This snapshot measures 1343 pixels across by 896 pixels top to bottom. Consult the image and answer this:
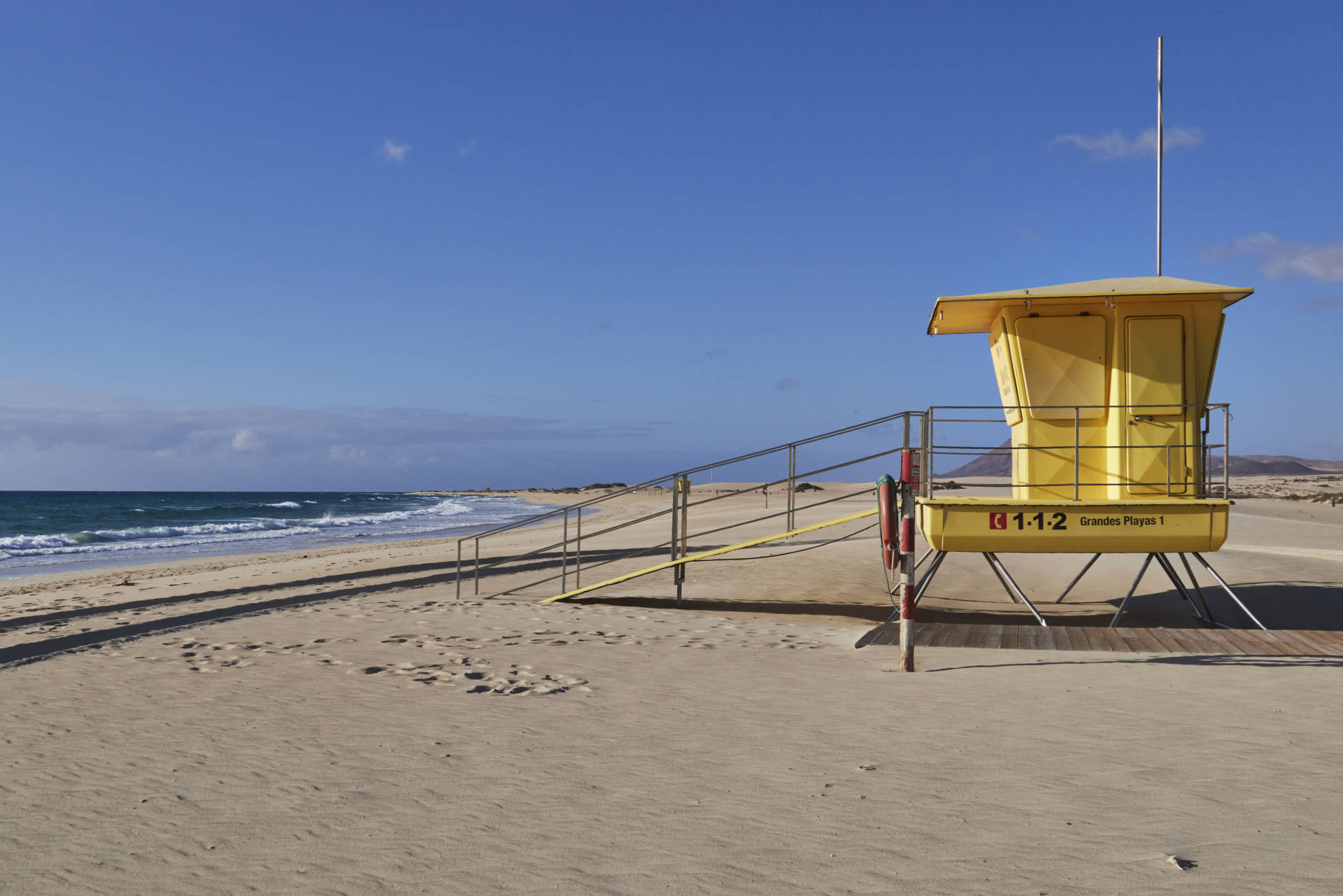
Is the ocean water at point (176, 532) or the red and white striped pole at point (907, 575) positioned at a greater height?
the red and white striped pole at point (907, 575)

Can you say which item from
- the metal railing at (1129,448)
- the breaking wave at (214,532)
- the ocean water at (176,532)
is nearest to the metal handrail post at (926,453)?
the metal railing at (1129,448)

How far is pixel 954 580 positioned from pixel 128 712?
1226cm

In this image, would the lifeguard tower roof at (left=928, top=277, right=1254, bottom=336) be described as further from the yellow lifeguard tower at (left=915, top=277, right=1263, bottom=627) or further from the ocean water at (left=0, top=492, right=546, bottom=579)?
the ocean water at (left=0, top=492, right=546, bottom=579)

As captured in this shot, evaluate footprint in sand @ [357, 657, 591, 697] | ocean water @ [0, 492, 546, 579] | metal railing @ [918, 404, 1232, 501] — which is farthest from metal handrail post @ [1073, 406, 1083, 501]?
ocean water @ [0, 492, 546, 579]

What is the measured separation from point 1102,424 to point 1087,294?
152 cm

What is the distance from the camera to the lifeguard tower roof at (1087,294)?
9.73 meters

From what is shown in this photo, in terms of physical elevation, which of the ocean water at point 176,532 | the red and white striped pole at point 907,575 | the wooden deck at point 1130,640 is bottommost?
the ocean water at point 176,532

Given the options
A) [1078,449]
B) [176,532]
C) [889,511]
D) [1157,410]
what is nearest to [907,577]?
[889,511]

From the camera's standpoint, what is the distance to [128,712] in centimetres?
646

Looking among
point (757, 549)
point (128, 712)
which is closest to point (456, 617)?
point (128, 712)

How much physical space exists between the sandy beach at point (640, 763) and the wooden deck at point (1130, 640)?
0.87ft

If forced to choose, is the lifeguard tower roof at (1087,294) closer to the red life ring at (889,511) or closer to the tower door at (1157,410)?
the tower door at (1157,410)

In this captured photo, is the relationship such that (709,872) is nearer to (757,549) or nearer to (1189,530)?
(1189,530)

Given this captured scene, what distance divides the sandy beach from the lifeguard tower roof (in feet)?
12.7
